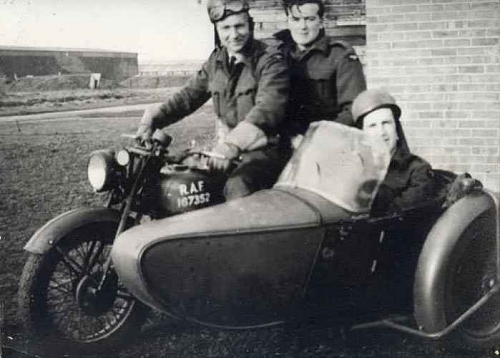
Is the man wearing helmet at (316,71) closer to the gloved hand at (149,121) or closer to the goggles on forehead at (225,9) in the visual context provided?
the goggles on forehead at (225,9)

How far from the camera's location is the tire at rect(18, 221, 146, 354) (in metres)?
3.05

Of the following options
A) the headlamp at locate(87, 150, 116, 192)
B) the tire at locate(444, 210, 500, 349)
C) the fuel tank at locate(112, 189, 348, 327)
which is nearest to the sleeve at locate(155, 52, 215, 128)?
the headlamp at locate(87, 150, 116, 192)

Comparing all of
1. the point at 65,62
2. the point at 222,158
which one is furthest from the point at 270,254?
the point at 65,62

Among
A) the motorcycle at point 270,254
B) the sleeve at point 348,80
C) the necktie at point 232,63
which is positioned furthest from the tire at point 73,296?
the sleeve at point 348,80

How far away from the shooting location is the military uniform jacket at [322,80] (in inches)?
158

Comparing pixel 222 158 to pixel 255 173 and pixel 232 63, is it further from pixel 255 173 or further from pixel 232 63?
pixel 232 63

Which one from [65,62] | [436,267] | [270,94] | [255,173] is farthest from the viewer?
[65,62]

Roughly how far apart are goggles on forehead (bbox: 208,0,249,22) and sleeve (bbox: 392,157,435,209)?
144 cm

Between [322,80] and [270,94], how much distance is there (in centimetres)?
72

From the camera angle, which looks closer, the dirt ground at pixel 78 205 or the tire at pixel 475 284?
the tire at pixel 475 284

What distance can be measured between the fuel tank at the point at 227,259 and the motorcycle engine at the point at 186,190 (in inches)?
14.3

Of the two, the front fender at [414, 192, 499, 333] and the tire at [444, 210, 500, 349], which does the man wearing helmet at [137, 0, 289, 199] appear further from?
the tire at [444, 210, 500, 349]

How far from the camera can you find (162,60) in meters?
4.54

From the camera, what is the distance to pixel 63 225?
3109 millimetres
